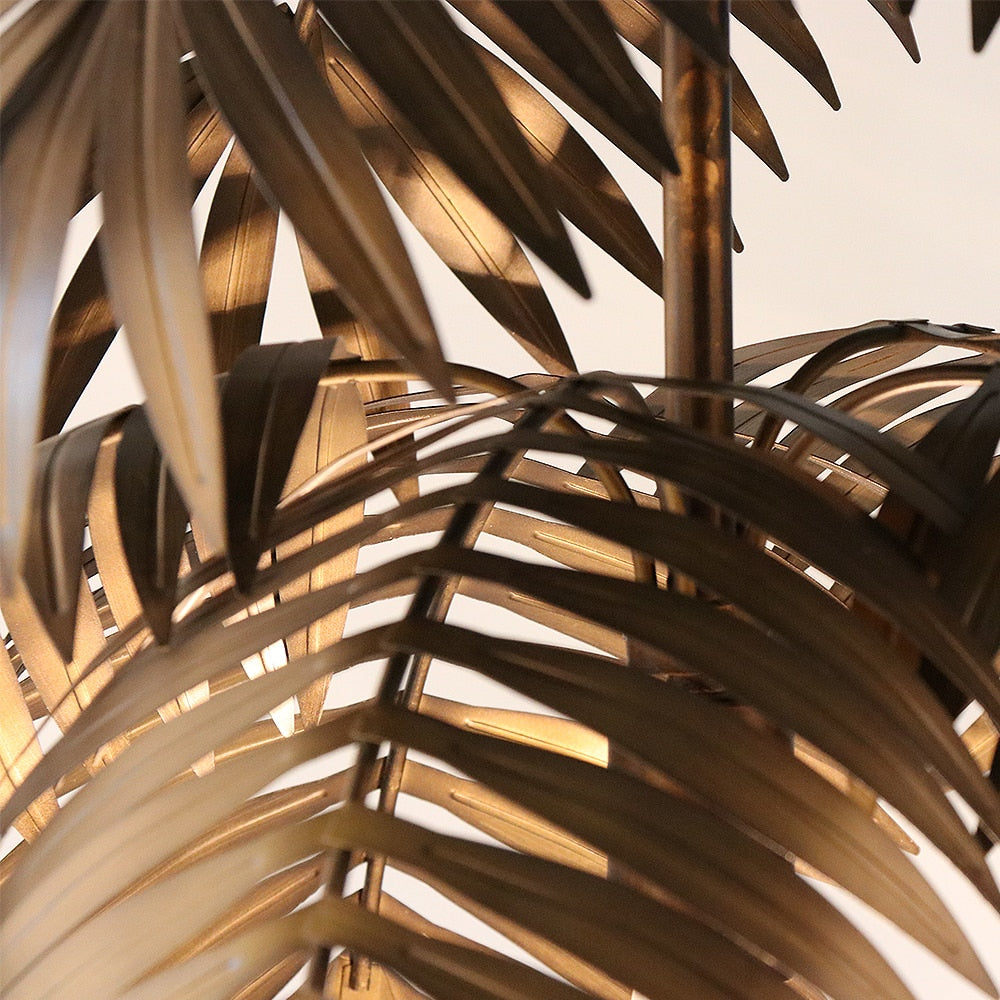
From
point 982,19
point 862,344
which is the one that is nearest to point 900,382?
point 862,344

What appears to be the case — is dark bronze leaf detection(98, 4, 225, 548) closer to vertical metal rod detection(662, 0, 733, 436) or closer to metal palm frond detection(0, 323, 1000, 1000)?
metal palm frond detection(0, 323, 1000, 1000)

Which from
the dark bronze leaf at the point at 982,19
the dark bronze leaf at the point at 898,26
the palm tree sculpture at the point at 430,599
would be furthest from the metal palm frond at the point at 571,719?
the dark bronze leaf at the point at 898,26

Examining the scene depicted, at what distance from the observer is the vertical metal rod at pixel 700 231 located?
0.49 m

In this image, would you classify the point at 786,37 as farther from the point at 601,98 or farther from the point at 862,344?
the point at 601,98

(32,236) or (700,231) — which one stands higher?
(700,231)

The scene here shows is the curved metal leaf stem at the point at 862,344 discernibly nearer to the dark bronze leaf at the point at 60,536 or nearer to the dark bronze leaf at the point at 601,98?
the dark bronze leaf at the point at 601,98

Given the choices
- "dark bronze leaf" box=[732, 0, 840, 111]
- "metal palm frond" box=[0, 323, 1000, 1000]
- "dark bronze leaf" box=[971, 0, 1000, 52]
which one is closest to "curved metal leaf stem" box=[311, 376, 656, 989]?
"metal palm frond" box=[0, 323, 1000, 1000]

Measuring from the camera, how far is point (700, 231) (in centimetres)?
49

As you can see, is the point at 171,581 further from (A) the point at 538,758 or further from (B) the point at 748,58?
(B) the point at 748,58

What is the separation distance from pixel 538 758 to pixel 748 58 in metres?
1.86

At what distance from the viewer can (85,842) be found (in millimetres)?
308

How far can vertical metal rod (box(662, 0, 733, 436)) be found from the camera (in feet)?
1.61

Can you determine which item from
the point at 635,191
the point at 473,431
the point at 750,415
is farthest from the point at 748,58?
the point at 750,415

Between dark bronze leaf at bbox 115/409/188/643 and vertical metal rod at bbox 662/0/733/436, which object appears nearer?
dark bronze leaf at bbox 115/409/188/643
